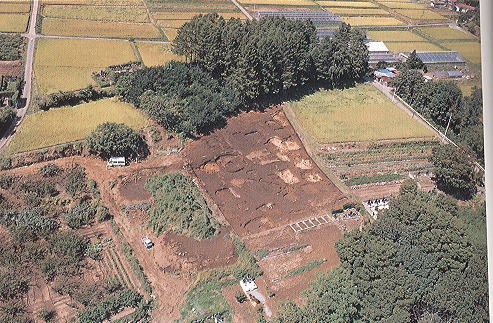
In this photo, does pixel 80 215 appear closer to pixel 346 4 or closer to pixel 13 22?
pixel 13 22

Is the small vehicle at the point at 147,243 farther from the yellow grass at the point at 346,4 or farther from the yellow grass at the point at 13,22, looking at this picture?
the yellow grass at the point at 346,4

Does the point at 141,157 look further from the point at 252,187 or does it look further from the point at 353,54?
the point at 353,54

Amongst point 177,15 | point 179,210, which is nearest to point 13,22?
point 177,15

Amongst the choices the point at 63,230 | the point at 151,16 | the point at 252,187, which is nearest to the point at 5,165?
the point at 63,230

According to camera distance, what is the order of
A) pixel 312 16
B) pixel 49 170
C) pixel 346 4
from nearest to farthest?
pixel 49 170 < pixel 312 16 < pixel 346 4

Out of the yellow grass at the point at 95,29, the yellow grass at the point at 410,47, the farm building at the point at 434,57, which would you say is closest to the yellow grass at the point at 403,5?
the yellow grass at the point at 410,47

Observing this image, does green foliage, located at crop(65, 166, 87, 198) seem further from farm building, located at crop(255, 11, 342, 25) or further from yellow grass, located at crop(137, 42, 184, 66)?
farm building, located at crop(255, 11, 342, 25)

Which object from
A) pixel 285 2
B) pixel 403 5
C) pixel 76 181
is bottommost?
pixel 76 181
